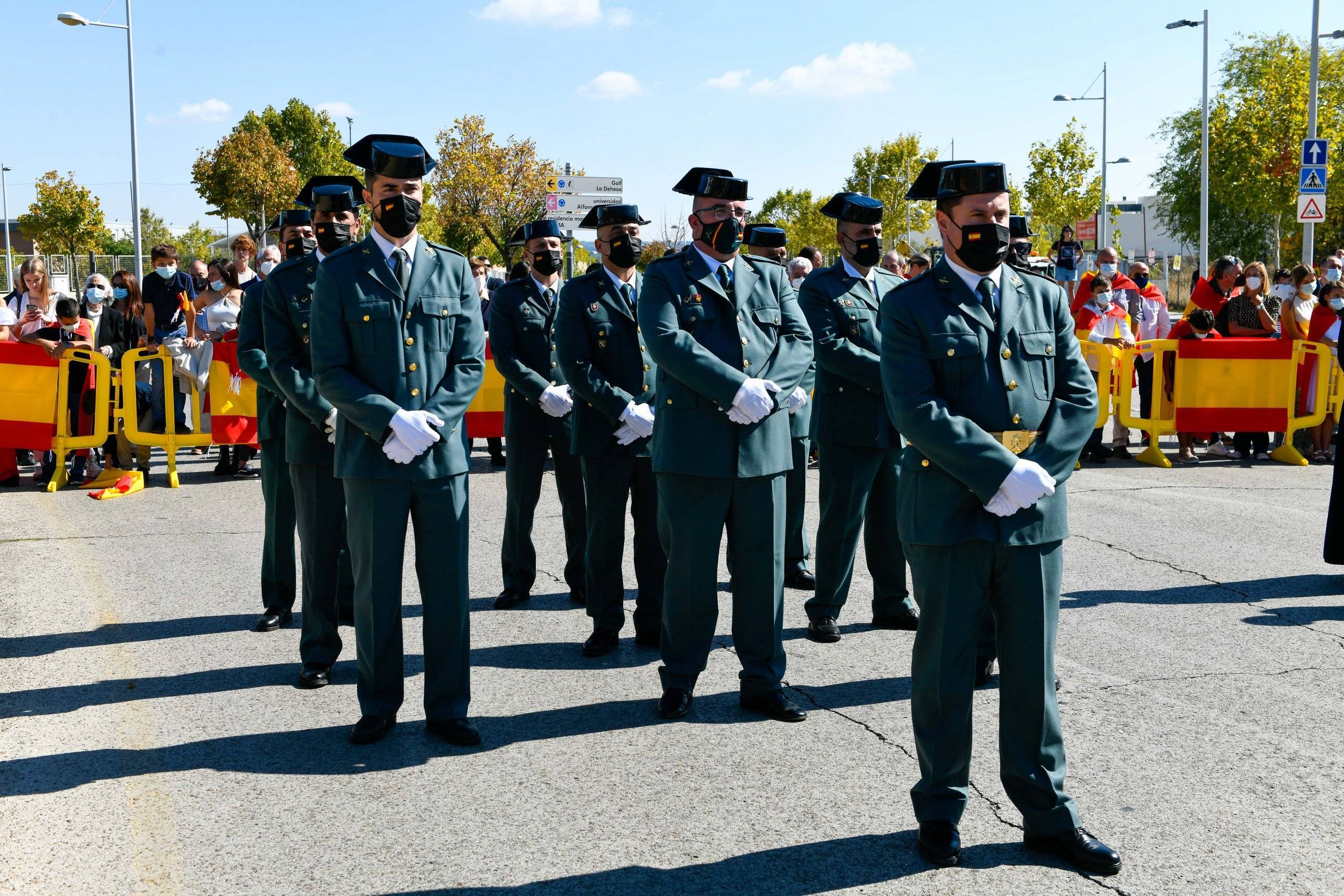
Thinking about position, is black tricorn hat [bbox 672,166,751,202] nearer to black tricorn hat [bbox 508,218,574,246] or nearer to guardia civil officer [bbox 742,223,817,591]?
guardia civil officer [bbox 742,223,817,591]

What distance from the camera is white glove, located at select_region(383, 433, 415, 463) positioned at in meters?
4.80

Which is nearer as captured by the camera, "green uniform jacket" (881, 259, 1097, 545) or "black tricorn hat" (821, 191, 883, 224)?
"green uniform jacket" (881, 259, 1097, 545)

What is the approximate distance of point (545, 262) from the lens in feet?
25.0

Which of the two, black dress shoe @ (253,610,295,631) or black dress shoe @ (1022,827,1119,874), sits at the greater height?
black dress shoe @ (253,610,295,631)

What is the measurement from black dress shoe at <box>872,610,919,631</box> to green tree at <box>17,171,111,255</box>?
60.0 m

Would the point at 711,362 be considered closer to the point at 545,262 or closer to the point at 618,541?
the point at 618,541

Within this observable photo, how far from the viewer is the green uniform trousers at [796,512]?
297 inches

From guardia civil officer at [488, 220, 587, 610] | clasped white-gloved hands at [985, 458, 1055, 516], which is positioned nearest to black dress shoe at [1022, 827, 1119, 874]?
clasped white-gloved hands at [985, 458, 1055, 516]

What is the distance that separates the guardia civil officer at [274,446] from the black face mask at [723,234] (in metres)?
2.39

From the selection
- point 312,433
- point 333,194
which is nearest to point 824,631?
point 312,433

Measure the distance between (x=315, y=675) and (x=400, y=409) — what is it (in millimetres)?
1697

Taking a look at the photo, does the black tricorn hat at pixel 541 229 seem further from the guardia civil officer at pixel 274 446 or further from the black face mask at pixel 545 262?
the guardia civil officer at pixel 274 446

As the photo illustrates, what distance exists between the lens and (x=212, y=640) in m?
6.63

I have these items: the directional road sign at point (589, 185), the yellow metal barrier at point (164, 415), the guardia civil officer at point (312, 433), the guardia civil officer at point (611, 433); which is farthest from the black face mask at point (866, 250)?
the directional road sign at point (589, 185)
